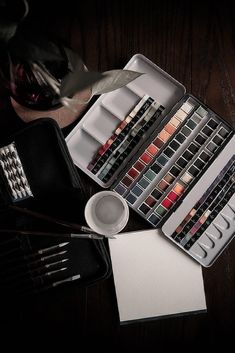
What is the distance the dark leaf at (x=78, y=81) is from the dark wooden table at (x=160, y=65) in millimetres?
309

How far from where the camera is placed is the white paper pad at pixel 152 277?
2.69ft

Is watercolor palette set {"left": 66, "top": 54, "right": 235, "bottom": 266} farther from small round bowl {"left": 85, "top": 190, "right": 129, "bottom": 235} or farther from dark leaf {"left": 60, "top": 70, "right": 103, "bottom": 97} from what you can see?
dark leaf {"left": 60, "top": 70, "right": 103, "bottom": 97}

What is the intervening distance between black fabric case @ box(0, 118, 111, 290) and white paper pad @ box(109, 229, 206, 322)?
0.14ft

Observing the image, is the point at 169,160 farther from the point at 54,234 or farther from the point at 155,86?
the point at 54,234

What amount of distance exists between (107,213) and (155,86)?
24 centimetres

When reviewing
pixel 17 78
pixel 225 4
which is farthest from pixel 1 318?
pixel 225 4

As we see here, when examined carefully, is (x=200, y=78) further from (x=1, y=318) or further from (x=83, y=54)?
(x=1, y=318)

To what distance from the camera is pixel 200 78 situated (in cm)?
84

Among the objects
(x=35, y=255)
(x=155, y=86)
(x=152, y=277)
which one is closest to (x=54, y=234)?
(x=35, y=255)

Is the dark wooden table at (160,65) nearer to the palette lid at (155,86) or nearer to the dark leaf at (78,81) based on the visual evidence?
the palette lid at (155,86)

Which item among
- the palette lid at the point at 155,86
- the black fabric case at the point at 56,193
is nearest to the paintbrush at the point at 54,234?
the black fabric case at the point at 56,193

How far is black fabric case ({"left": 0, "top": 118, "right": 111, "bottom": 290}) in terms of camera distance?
30.8 inches

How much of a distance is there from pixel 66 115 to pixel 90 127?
5cm

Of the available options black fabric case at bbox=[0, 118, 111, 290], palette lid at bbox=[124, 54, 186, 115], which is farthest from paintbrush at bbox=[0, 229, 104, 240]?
palette lid at bbox=[124, 54, 186, 115]
